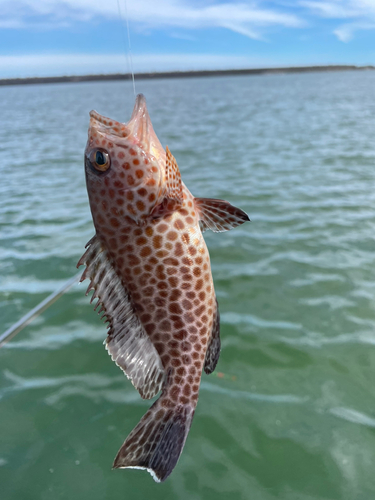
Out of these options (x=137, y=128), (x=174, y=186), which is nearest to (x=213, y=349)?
(x=174, y=186)

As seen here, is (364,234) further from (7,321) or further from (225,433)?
(7,321)

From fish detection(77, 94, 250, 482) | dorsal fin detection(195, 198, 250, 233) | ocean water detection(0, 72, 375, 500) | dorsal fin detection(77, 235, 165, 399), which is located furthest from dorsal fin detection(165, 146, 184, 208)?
ocean water detection(0, 72, 375, 500)

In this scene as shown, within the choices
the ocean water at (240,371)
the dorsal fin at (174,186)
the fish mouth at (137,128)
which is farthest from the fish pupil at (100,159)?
the ocean water at (240,371)

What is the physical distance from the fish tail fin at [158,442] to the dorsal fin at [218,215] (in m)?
1.19

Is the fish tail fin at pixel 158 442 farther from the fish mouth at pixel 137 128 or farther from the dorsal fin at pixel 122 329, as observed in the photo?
the fish mouth at pixel 137 128

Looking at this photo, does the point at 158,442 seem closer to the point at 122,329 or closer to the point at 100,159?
the point at 122,329

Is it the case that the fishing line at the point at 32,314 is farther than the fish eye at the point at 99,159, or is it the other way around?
the fishing line at the point at 32,314

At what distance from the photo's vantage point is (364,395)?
624 centimetres

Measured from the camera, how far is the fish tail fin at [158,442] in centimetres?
257

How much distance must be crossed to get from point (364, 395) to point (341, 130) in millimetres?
26338

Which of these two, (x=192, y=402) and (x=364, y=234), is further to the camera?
(x=364, y=234)

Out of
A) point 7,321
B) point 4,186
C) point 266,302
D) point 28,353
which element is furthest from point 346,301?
point 4,186

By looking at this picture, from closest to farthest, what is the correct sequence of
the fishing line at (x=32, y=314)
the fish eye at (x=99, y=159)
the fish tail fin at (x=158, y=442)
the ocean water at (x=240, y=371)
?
1. the fish tail fin at (x=158, y=442)
2. the fish eye at (x=99, y=159)
3. the ocean water at (x=240, y=371)
4. the fishing line at (x=32, y=314)

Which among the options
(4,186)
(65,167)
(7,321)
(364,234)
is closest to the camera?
(7,321)
